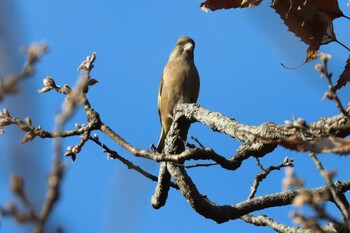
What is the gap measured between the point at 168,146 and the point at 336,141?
83.5 inches

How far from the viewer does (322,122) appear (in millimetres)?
3090

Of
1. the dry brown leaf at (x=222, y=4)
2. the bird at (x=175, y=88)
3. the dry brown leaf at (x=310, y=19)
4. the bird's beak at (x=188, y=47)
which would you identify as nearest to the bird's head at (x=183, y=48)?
the bird's beak at (x=188, y=47)

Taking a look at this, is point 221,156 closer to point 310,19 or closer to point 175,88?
point 310,19

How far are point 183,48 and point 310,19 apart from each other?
16.4 feet

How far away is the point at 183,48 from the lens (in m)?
8.03

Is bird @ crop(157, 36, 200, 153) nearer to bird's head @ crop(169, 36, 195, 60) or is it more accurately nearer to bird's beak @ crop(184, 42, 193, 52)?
bird's head @ crop(169, 36, 195, 60)

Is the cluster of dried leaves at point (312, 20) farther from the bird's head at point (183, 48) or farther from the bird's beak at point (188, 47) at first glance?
the bird's beak at point (188, 47)

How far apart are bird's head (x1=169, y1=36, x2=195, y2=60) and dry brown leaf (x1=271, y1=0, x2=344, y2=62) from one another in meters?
4.60

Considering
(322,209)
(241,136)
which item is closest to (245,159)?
(241,136)

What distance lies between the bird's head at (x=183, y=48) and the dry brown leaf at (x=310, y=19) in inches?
181

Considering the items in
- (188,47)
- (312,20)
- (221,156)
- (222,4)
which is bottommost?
(221,156)

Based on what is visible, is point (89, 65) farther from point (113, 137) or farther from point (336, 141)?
→ point (336, 141)

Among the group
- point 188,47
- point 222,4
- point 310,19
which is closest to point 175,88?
point 188,47

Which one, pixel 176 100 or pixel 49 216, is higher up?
pixel 176 100
